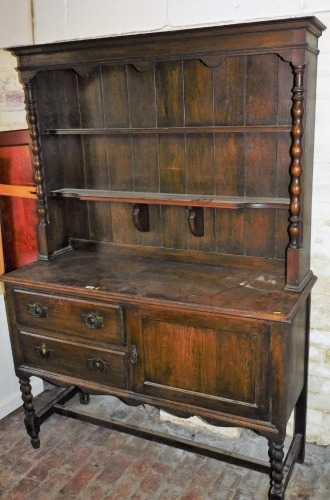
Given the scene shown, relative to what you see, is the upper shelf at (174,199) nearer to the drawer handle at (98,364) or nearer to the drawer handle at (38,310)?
the drawer handle at (38,310)

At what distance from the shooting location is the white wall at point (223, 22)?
225 cm

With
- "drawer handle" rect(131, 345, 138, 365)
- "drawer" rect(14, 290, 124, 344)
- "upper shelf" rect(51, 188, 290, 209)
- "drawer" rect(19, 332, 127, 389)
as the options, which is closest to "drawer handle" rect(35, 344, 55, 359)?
"drawer" rect(19, 332, 127, 389)

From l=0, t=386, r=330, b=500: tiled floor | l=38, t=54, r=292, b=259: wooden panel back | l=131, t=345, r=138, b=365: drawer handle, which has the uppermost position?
l=38, t=54, r=292, b=259: wooden panel back

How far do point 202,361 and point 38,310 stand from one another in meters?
0.89

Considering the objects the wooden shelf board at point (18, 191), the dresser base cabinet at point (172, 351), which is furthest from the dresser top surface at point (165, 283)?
the wooden shelf board at point (18, 191)

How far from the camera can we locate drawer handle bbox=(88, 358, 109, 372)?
2393 mm

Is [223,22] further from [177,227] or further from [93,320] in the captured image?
[93,320]

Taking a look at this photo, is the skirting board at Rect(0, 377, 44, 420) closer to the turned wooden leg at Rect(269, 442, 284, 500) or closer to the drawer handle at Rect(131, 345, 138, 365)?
the drawer handle at Rect(131, 345, 138, 365)

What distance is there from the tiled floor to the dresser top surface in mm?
979

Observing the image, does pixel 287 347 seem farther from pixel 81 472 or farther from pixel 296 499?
pixel 81 472

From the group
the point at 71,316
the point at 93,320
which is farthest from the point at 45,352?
the point at 93,320

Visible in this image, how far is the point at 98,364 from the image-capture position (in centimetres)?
240

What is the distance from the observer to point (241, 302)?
209 centimetres

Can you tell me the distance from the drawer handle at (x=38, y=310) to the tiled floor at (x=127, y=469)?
83 centimetres
